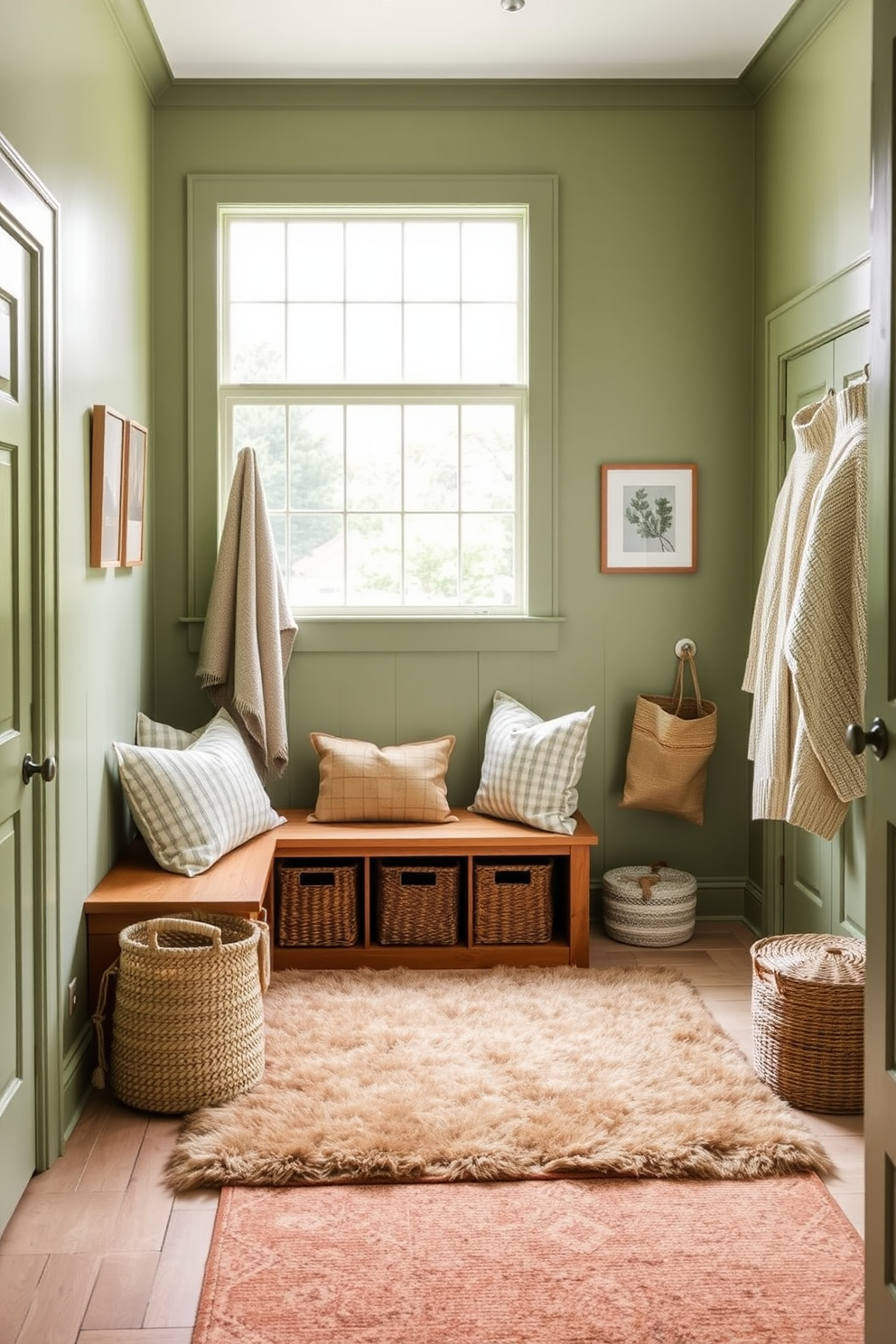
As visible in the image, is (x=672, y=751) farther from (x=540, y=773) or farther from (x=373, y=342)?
(x=373, y=342)

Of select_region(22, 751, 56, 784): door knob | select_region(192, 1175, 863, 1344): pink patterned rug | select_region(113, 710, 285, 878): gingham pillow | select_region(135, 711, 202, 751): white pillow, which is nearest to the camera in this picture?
select_region(192, 1175, 863, 1344): pink patterned rug

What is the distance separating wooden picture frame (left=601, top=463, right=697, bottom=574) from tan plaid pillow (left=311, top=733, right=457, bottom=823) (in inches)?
41.2

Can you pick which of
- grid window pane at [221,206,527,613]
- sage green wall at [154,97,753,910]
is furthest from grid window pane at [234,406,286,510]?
sage green wall at [154,97,753,910]

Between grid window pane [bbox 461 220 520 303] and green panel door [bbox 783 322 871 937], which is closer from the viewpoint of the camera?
green panel door [bbox 783 322 871 937]

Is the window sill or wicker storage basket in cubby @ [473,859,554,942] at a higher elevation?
the window sill

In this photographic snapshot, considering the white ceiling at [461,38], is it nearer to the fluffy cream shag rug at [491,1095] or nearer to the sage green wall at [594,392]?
the sage green wall at [594,392]

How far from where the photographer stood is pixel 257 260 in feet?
15.1

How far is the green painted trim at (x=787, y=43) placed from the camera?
12.3ft

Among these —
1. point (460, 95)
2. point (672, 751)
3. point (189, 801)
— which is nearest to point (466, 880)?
point (672, 751)

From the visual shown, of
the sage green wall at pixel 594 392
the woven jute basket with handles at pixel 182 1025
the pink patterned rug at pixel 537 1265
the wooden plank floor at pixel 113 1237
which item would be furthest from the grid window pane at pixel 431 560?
the pink patterned rug at pixel 537 1265

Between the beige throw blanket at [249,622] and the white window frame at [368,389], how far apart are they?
21 cm

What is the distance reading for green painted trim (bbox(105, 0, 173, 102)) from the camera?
147 inches

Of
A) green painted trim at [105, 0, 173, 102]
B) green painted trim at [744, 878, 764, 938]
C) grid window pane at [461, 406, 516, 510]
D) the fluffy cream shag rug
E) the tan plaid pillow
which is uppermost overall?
green painted trim at [105, 0, 173, 102]

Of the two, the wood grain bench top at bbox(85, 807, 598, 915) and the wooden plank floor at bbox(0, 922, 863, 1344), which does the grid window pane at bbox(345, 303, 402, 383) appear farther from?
the wooden plank floor at bbox(0, 922, 863, 1344)
